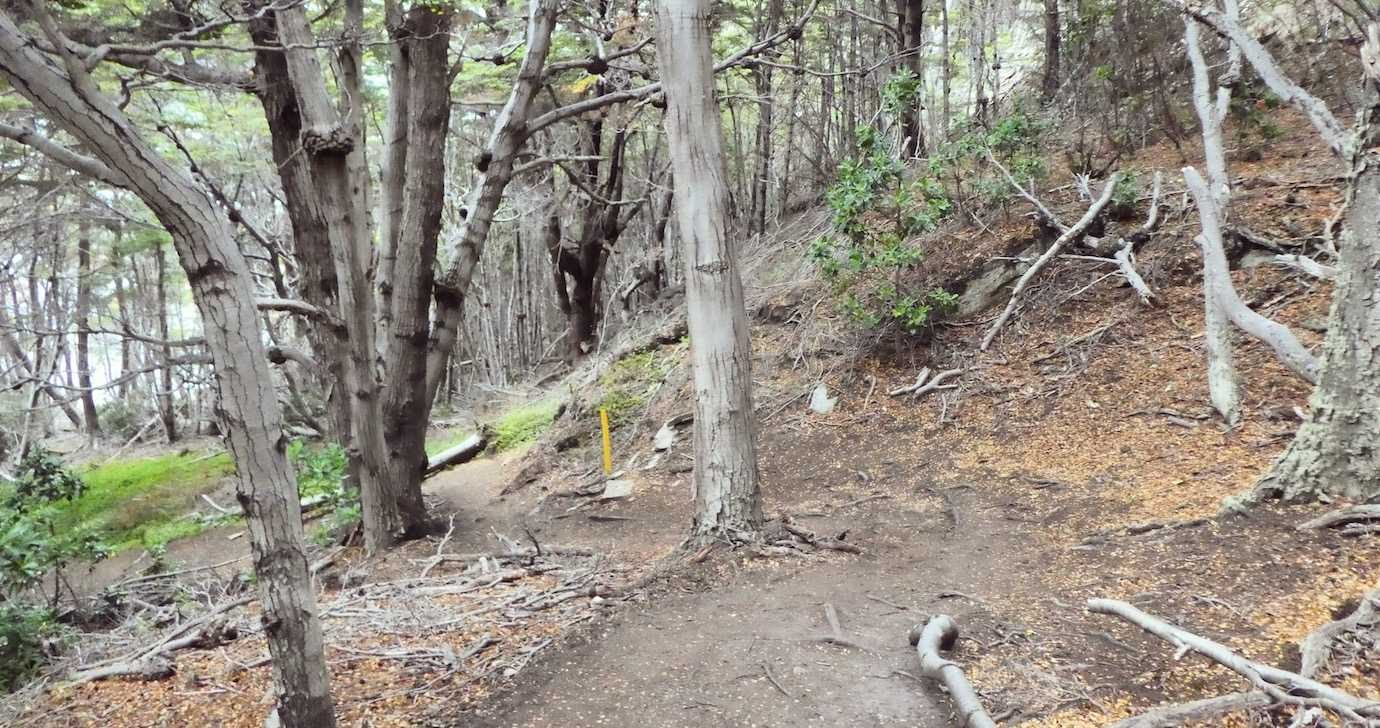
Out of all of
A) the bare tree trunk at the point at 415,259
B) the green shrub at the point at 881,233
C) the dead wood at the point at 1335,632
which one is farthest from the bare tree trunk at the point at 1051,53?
the dead wood at the point at 1335,632

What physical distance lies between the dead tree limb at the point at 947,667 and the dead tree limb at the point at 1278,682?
2.43 feet

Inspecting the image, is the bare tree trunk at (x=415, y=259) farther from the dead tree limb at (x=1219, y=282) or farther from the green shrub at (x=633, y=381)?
the dead tree limb at (x=1219, y=282)

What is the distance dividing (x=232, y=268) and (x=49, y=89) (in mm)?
637

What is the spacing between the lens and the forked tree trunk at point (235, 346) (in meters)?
2.14

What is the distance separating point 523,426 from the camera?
1198cm

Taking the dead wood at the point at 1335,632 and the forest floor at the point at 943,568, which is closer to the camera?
the dead wood at the point at 1335,632

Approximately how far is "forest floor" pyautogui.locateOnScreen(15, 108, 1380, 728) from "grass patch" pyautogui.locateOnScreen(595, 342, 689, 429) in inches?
67.1

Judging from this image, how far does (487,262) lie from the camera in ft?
71.6

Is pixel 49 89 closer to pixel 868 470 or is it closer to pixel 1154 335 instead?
pixel 868 470

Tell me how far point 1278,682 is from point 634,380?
894 cm

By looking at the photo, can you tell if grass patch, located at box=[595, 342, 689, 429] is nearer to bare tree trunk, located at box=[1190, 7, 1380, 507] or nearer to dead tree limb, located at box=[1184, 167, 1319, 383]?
dead tree limb, located at box=[1184, 167, 1319, 383]

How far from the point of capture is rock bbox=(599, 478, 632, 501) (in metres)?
8.46

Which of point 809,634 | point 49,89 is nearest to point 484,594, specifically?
point 809,634

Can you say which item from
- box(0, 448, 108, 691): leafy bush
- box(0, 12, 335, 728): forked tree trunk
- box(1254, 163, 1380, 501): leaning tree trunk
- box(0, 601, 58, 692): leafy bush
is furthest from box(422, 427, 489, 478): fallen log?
box(1254, 163, 1380, 501): leaning tree trunk
